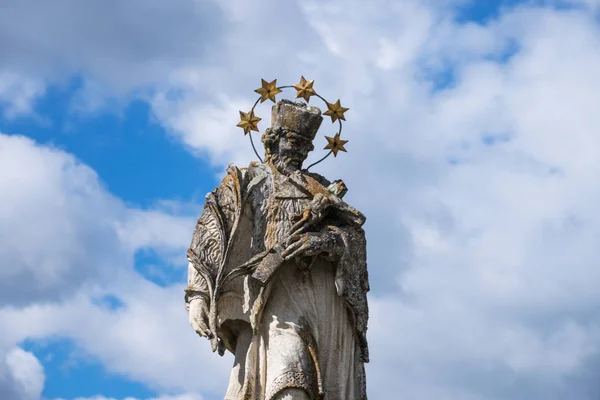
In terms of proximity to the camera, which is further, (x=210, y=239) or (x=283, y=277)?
(x=210, y=239)

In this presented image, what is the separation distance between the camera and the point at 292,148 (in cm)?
1767

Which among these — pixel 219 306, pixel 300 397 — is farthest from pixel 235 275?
pixel 300 397

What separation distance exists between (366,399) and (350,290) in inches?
46.1

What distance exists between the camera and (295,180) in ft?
57.4

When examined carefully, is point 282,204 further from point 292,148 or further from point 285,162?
point 292,148

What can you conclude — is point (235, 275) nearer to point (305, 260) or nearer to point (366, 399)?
point (305, 260)

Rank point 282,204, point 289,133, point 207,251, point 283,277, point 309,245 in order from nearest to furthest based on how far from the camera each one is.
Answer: point 309,245
point 283,277
point 207,251
point 282,204
point 289,133

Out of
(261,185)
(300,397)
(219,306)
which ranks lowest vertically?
(300,397)

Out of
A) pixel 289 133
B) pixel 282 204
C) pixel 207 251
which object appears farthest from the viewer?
pixel 289 133

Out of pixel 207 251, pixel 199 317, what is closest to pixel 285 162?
pixel 207 251

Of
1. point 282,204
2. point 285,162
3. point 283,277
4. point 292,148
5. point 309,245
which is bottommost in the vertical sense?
point 283,277

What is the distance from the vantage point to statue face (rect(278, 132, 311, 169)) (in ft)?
57.9

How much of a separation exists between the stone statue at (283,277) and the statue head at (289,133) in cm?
1

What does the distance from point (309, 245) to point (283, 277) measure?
1.51 feet
